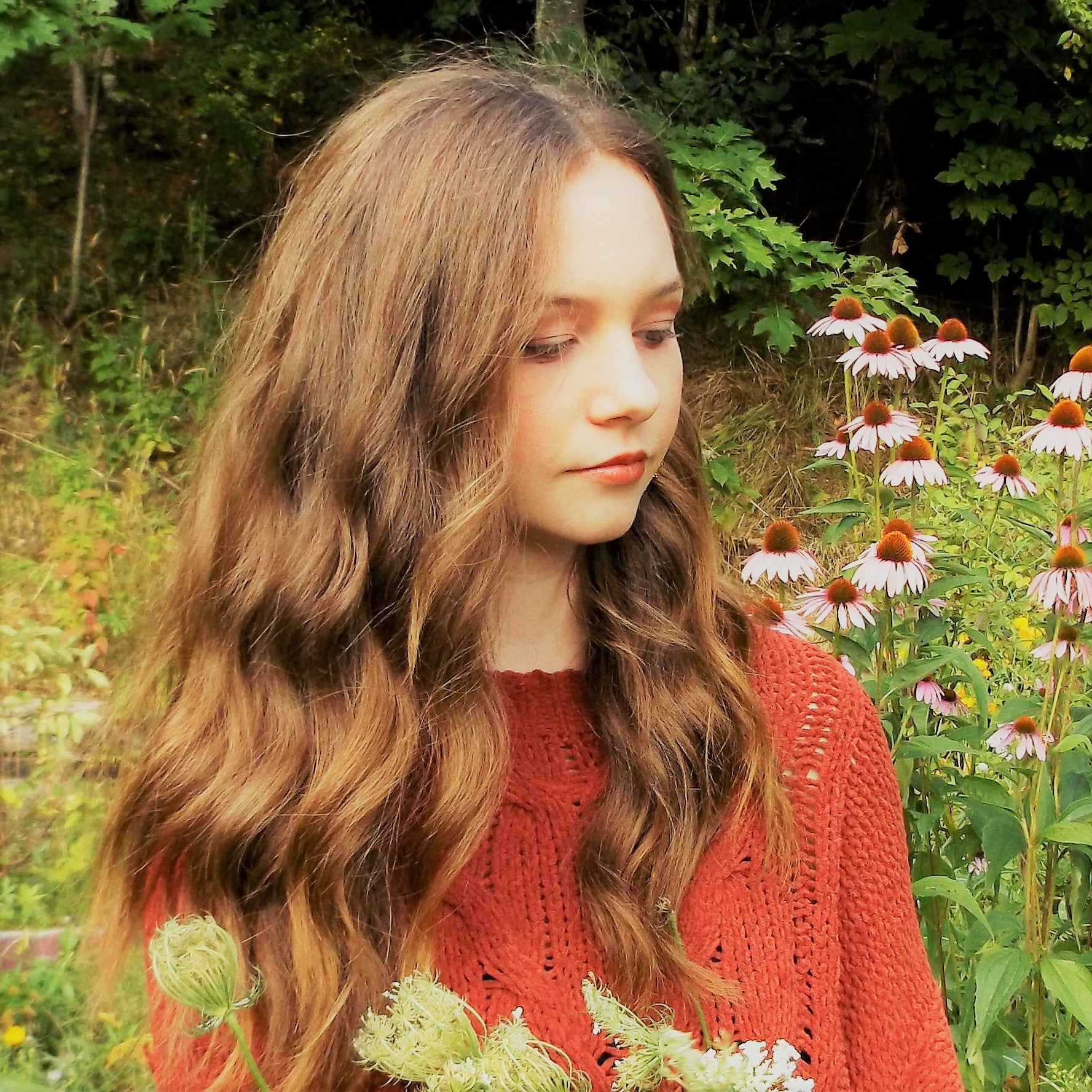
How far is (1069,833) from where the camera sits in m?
1.17

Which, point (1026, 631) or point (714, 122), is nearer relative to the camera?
point (1026, 631)

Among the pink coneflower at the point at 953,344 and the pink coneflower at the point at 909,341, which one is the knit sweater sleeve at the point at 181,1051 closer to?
the pink coneflower at the point at 909,341

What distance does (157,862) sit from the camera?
99cm

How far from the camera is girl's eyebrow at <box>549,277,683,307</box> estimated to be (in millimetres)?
902

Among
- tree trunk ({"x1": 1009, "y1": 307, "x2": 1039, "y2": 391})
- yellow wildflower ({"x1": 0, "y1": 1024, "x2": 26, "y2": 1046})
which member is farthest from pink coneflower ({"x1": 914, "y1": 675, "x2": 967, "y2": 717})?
tree trunk ({"x1": 1009, "y1": 307, "x2": 1039, "y2": 391})

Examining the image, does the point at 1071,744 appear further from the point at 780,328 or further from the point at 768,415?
the point at 768,415

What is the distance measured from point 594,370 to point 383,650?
0.29 m

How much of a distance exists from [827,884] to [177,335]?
349cm

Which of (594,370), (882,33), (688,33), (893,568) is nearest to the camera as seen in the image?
(594,370)

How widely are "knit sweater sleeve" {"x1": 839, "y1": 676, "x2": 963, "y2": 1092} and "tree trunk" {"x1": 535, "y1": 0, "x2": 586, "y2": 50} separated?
10.3ft

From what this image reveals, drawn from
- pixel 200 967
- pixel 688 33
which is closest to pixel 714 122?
pixel 688 33

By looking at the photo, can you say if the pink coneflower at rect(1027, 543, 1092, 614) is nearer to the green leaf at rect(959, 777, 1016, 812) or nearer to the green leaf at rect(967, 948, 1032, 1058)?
the green leaf at rect(959, 777, 1016, 812)

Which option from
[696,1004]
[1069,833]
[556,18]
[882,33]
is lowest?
[1069,833]

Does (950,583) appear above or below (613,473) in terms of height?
below
